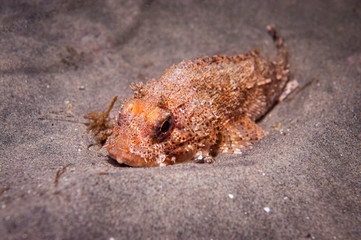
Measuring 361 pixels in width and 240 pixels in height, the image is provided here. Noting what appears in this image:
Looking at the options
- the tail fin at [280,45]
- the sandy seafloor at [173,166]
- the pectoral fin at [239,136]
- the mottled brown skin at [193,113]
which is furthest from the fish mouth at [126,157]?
the tail fin at [280,45]

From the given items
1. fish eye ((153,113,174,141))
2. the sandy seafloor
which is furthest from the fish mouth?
fish eye ((153,113,174,141))

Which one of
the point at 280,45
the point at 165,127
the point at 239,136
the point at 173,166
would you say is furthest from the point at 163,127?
the point at 280,45

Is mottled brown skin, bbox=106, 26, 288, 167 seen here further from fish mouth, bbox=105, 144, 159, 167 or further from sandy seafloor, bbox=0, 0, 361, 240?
sandy seafloor, bbox=0, 0, 361, 240

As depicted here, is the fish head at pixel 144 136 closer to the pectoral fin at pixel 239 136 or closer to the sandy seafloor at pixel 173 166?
the sandy seafloor at pixel 173 166

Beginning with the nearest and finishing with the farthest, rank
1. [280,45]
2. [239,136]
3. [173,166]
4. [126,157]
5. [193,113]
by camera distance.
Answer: [126,157] < [173,166] < [193,113] < [239,136] < [280,45]

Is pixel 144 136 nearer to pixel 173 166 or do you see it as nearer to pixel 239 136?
pixel 173 166

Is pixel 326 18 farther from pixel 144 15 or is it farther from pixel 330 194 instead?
pixel 330 194
